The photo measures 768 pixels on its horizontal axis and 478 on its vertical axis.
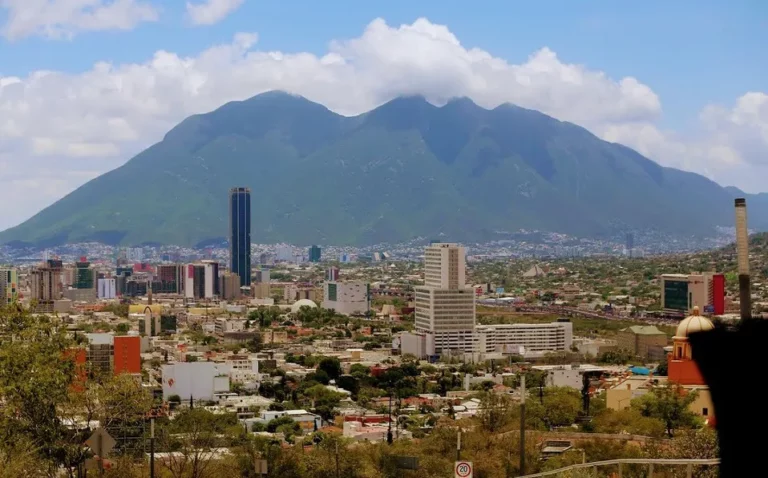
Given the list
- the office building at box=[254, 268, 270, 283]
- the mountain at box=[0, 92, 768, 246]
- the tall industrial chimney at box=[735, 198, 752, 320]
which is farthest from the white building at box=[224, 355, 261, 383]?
the mountain at box=[0, 92, 768, 246]

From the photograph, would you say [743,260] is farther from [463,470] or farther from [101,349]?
[101,349]

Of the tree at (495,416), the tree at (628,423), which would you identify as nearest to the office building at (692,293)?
the tree at (628,423)

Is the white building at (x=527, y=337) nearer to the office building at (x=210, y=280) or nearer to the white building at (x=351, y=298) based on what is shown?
the white building at (x=351, y=298)

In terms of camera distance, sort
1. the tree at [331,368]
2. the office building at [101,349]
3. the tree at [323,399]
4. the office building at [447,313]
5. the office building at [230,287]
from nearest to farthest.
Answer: the tree at [323,399] < the office building at [101,349] < the tree at [331,368] < the office building at [447,313] < the office building at [230,287]

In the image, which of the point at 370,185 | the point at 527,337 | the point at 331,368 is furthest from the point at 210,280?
the point at 370,185

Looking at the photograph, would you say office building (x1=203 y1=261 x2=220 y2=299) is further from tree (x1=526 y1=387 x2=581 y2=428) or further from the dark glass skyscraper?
tree (x1=526 y1=387 x2=581 y2=428)

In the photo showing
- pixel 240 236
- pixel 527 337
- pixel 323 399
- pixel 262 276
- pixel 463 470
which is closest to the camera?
pixel 463 470
